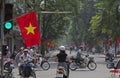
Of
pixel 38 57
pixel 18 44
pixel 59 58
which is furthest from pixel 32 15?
pixel 18 44

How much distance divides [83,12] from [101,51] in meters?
12.9

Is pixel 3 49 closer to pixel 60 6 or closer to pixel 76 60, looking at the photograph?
pixel 76 60

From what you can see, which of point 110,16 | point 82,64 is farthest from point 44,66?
point 110,16

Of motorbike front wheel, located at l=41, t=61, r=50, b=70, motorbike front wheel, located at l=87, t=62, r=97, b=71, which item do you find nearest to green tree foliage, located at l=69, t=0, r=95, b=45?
motorbike front wheel, located at l=41, t=61, r=50, b=70

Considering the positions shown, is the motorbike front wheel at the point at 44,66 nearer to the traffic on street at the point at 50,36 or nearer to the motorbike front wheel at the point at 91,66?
the traffic on street at the point at 50,36

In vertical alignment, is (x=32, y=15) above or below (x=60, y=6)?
above

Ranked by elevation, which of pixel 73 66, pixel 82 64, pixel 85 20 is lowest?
pixel 85 20

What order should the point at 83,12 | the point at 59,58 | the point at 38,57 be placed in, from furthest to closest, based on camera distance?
the point at 83,12, the point at 38,57, the point at 59,58

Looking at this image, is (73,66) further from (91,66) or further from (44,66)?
(44,66)

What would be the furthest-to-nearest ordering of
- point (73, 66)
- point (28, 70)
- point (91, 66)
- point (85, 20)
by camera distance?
point (85, 20)
point (91, 66)
point (73, 66)
point (28, 70)

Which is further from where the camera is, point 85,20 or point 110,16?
point 85,20

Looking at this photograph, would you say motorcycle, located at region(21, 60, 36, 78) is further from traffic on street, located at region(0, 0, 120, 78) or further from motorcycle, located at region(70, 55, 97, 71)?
motorcycle, located at region(70, 55, 97, 71)

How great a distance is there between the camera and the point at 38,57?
1508 inches

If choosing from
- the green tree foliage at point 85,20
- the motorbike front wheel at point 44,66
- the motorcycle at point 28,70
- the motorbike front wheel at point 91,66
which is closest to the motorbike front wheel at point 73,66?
Answer: the motorbike front wheel at point 91,66
